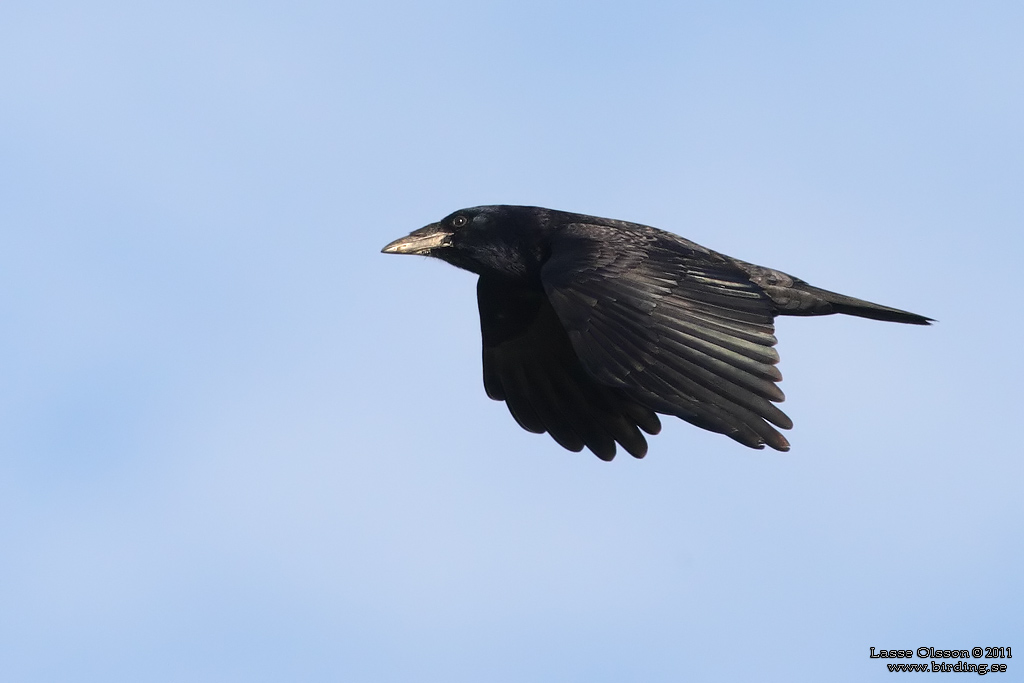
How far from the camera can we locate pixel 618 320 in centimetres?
945

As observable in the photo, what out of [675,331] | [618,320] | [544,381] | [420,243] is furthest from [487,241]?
[675,331]

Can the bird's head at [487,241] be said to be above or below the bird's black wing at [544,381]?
above

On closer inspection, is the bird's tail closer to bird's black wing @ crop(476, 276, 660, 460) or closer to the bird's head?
bird's black wing @ crop(476, 276, 660, 460)

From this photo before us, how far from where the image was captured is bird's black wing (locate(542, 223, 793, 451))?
883 centimetres

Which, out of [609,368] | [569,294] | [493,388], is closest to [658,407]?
[609,368]

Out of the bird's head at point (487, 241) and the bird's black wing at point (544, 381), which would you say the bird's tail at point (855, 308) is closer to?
the bird's black wing at point (544, 381)

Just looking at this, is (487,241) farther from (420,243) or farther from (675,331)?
(675,331)

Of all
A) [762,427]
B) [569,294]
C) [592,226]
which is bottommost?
[762,427]

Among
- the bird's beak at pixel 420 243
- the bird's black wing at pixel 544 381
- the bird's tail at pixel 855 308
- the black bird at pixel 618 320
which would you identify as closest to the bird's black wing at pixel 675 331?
the black bird at pixel 618 320

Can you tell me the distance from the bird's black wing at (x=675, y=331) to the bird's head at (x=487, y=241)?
3.18ft

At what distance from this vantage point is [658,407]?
8.73 metres

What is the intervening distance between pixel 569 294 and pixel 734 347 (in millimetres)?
1197

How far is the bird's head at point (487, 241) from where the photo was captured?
1154cm

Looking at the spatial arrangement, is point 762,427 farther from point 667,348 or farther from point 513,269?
point 513,269
